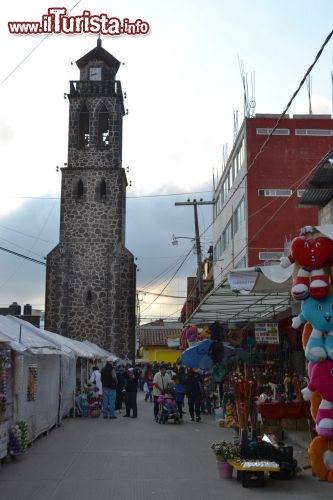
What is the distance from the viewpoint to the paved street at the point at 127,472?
8.42 m

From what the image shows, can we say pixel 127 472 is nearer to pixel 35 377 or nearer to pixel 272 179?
pixel 35 377

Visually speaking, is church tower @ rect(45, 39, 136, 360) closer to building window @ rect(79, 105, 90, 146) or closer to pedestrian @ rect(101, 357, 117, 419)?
building window @ rect(79, 105, 90, 146)

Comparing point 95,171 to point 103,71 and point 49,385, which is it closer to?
point 103,71

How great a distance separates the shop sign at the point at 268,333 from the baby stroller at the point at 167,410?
4.75 m

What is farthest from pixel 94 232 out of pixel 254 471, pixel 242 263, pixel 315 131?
pixel 254 471

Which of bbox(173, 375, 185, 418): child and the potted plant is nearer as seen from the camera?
the potted plant

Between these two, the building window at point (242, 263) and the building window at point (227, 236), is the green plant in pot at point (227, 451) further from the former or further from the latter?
the building window at point (227, 236)

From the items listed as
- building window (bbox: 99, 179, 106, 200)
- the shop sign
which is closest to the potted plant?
the shop sign

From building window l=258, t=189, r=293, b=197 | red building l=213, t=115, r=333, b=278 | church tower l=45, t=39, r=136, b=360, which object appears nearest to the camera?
red building l=213, t=115, r=333, b=278

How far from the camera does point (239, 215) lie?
1243 inches

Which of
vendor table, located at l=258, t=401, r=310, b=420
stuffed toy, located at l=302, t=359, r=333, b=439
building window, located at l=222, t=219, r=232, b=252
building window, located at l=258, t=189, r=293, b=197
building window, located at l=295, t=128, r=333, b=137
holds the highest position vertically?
building window, located at l=295, t=128, r=333, b=137

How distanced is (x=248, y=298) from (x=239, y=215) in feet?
59.9

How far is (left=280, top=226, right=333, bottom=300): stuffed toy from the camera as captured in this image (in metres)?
7.51

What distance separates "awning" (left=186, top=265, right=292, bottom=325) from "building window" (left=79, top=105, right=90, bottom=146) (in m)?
22.3
